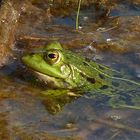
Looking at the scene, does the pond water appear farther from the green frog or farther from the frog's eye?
the frog's eye

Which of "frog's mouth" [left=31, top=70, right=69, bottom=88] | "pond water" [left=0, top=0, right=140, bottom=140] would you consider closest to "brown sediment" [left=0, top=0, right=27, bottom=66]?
"pond water" [left=0, top=0, right=140, bottom=140]

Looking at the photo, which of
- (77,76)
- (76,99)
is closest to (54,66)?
(77,76)

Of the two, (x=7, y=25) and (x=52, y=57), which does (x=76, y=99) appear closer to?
(x=52, y=57)

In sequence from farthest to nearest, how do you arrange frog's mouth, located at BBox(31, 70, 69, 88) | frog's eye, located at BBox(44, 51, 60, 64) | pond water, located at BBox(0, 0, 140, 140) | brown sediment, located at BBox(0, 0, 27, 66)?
brown sediment, located at BBox(0, 0, 27, 66) → frog's mouth, located at BBox(31, 70, 69, 88) → frog's eye, located at BBox(44, 51, 60, 64) → pond water, located at BBox(0, 0, 140, 140)

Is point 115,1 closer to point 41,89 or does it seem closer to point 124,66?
point 124,66

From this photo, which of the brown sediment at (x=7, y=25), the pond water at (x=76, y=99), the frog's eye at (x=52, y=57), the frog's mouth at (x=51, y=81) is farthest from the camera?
the brown sediment at (x=7, y=25)

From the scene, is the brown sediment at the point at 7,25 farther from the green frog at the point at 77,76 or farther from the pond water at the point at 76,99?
the green frog at the point at 77,76

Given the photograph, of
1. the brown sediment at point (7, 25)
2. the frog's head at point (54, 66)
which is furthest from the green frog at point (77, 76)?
the brown sediment at point (7, 25)
